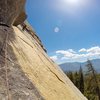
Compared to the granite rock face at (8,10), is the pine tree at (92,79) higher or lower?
higher

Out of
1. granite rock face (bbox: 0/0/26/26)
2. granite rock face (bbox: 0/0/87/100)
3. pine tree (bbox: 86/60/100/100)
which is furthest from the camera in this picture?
pine tree (bbox: 86/60/100/100)

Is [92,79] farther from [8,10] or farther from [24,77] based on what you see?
[24,77]

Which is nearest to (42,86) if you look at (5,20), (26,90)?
(26,90)

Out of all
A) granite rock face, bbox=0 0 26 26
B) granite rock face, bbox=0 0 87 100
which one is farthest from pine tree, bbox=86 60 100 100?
granite rock face, bbox=0 0 87 100

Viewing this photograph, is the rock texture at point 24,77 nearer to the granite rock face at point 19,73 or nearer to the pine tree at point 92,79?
the granite rock face at point 19,73

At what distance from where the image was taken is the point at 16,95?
22.6ft

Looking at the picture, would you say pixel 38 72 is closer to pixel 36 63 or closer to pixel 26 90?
pixel 36 63

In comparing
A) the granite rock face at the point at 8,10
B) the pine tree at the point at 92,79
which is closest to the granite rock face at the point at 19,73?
the granite rock face at the point at 8,10

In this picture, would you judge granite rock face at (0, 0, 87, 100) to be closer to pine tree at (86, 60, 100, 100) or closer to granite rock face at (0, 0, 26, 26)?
granite rock face at (0, 0, 26, 26)

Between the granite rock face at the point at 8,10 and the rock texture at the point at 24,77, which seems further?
the granite rock face at the point at 8,10

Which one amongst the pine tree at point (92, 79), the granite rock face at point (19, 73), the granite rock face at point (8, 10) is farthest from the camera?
the pine tree at point (92, 79)

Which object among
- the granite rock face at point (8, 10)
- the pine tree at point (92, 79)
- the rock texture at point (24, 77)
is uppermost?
the pine tree at point (92, 79)

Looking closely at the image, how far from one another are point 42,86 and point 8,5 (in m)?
3.90

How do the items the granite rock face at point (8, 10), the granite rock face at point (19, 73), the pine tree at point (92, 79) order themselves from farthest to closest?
the pine tree at point (92, 79), the granite rock face at point (8, 10), the granite rock face at point (19, 73)
